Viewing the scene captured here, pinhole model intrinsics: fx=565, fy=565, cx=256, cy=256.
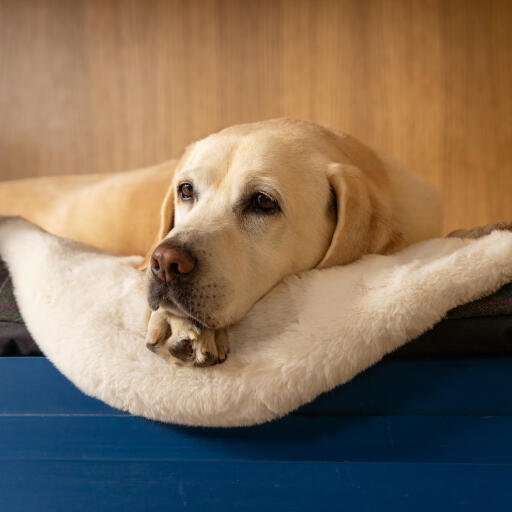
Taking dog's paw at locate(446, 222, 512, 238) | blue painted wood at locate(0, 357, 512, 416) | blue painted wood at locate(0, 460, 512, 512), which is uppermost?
dog's paw at locate(446, 222, 512, 238)

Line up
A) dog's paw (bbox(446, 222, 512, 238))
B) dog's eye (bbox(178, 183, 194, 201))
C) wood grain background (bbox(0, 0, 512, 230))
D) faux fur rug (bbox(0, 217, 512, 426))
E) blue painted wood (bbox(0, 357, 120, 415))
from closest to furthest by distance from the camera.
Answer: faux fur rug (bbox(0, 217, 512, 426)) → blue painted wood (bbox(0, 357, 120, 415)) → dog's paw (bbox(446, 222, 512, 238)) → dog's eye (bbox(178, 183, 194, 201)) → wood grain background (bbox(0, 0, 512, 230))

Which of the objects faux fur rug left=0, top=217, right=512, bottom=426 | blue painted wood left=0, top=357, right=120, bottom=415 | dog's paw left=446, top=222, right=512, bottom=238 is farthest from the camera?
dog's paw left=446, top=222, right=512, bottom=238

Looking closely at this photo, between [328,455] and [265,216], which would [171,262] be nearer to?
[265,216]

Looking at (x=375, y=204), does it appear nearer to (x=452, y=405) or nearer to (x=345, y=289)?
(x=345, y=289)

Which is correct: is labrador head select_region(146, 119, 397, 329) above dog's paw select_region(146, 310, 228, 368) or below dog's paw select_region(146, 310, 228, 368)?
above

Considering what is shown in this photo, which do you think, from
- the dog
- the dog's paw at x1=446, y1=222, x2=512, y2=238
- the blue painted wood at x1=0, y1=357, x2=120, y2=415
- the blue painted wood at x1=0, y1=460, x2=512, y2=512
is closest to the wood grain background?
the dog

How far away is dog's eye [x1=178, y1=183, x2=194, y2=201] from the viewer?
138 centimetres

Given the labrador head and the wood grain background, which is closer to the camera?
the labrador head

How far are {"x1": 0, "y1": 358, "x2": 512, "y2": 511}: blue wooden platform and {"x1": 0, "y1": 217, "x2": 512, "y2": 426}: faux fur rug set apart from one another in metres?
0.07

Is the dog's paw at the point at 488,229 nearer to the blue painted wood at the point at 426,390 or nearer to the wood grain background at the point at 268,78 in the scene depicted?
the blue painted wood at the point at 426,390

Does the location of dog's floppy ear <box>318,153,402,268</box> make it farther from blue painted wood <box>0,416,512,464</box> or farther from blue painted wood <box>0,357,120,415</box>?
blue painted wood <box>0,357,120,415</box>

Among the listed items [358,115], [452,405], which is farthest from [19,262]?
[358,115]

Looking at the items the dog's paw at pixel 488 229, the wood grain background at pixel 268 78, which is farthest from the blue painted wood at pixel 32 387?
the wood grain background at pixel 268 78

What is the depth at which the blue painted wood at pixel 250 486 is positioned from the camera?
982 millimetres
